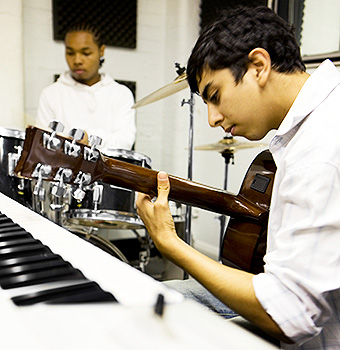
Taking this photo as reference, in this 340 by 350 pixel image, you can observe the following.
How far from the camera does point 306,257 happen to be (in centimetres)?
60

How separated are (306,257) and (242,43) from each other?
50 cm

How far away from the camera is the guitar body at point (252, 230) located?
1.07 metres

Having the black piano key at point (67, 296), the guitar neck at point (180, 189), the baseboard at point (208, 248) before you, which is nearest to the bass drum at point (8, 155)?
the guitar neck at point (180, 189)

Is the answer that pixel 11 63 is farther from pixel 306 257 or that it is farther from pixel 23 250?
pixel 306 257

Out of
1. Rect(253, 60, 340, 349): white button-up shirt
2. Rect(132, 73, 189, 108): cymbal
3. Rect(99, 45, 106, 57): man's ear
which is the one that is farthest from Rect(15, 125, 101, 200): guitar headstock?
Rect(99, 45, 106, 57): man's ear

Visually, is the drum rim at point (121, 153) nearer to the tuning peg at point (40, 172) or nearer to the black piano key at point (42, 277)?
the tuning peg at point (40, 172)

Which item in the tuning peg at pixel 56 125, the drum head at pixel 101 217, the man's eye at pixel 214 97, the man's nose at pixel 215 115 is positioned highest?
→ the man's eye at pixel 214 97

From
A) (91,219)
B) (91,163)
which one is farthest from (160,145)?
(91,163)

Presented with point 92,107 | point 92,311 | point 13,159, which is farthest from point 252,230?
point 92,107

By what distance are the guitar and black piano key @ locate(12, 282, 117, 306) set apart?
0.51 m

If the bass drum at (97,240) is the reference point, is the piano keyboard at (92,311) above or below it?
above

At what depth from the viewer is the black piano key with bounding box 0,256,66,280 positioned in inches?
18.6

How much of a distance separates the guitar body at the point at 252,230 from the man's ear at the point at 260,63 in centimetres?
41

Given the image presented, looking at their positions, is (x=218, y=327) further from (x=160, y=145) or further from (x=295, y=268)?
(x=160, y=145)
